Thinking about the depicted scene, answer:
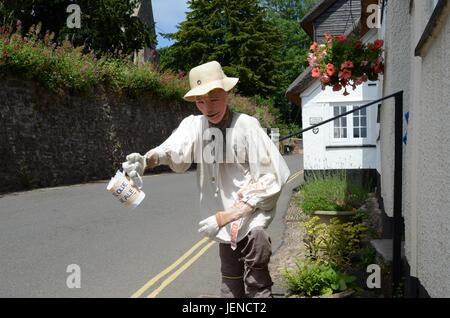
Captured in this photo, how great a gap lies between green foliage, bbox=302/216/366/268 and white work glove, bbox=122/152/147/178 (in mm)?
2909

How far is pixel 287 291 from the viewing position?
521 centimetres

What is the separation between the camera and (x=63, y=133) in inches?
680

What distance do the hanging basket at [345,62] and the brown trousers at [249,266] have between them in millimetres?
3104

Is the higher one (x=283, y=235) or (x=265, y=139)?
(x=265, y=139)

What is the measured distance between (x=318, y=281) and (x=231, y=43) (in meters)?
43.0

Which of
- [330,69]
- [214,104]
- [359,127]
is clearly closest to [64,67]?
[359,127]

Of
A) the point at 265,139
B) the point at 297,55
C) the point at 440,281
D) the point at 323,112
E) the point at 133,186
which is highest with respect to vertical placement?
the point at 297,55

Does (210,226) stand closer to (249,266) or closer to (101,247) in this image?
(249,266)

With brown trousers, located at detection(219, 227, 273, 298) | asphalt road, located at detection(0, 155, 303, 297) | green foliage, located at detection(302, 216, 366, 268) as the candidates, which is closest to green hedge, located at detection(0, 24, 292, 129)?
asphalt road, located at detection(0, 155, 303, 297)

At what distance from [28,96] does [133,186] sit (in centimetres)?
1356

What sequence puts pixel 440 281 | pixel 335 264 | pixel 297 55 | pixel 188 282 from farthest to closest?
pixel 297 55, pixel 188 282, pixel 335 264, pixel 440 281

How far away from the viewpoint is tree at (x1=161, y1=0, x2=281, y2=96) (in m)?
46.5
